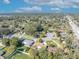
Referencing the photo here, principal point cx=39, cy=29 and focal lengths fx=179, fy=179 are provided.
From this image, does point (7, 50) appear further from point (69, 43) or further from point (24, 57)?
Answer: point (69, 43)

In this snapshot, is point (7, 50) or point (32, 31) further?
point (32, 31)

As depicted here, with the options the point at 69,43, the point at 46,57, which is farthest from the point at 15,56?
the point at 69,43

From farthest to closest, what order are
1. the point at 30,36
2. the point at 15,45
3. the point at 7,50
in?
1. the point at 30,36
2. the point at 15,45
3. the point at 7,50

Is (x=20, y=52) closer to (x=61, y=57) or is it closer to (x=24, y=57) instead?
(x=24, y=57)

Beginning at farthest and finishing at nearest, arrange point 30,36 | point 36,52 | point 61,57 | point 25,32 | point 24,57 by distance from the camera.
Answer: point 25,32
point 30,36
point 24,57
point 36,52
point 61,57

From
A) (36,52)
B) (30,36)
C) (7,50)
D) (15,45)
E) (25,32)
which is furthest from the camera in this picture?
(25,32)

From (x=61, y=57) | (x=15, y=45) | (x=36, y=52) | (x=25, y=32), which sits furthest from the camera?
(x=25, y=32)

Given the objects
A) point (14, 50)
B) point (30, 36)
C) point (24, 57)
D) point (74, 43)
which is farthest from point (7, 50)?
point (30, 36)

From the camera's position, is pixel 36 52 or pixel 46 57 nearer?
pixel 46 57
